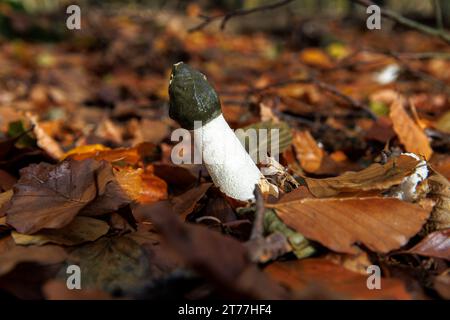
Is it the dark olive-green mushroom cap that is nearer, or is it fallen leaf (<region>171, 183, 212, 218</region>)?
the dark olive-green mushroom cap

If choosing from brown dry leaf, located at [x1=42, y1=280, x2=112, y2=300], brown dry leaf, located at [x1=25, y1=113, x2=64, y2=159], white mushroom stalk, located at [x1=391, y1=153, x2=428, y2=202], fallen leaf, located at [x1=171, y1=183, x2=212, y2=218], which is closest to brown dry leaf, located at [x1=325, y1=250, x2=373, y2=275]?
white mushroom stalk, located at [x1=391, y1=153, x2=428, y2=202]

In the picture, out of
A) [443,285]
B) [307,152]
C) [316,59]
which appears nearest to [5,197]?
[307,152]

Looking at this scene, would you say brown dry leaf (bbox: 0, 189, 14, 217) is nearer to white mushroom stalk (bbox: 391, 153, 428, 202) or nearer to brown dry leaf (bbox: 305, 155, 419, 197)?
brown dry leaf (bbox: 305, 155, 419, 197)

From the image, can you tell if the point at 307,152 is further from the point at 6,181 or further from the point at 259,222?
the point at 6,181

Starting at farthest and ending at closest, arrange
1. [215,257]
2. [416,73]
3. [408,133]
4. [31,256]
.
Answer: [416,73] → [408,133] → [31,256] → [215,257]
